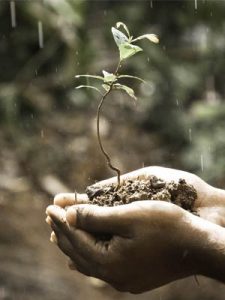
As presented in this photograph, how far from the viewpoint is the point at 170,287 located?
4039 mm

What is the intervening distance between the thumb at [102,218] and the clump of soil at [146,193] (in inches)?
5.8

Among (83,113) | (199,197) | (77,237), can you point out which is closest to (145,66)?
(83,113)

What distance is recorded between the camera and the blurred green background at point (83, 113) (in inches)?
165

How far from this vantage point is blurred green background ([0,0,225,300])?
419 cm

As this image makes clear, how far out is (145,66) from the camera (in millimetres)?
5414

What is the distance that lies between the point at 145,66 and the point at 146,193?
11.8 feet

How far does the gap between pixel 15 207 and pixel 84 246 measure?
2965mm

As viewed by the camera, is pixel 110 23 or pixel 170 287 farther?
pixel 110 23

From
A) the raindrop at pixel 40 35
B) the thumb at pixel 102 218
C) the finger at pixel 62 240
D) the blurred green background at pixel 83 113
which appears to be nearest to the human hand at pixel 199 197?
the finger at pixel 62 240

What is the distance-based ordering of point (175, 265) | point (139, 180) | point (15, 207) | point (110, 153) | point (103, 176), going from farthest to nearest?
point (110, 153) < point (103, 176) < point (15, 207) < point (139, 180) < point (175, 265)

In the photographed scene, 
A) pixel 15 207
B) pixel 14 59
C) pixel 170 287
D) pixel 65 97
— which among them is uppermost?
pixel 14 59

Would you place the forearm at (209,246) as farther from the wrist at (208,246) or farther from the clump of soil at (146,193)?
the clump of soil at (146,193)

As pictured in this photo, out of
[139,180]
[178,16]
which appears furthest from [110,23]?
[139,180]

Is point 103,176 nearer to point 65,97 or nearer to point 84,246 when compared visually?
point 65,97
